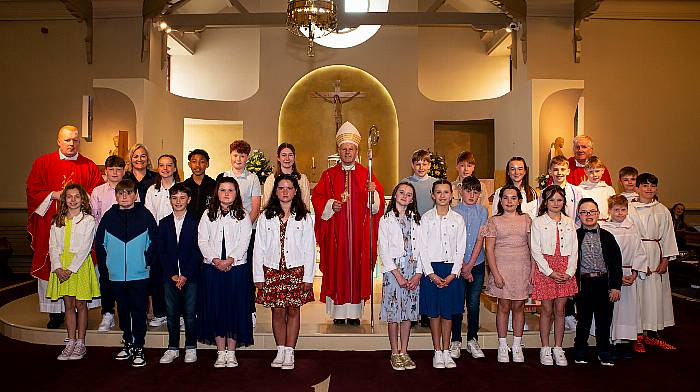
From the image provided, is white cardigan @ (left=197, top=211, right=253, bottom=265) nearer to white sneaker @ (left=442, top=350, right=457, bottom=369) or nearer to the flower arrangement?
white sneaker @ (left=442, top=350, right=457, bottom=369)

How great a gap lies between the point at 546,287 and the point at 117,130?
25.0ft

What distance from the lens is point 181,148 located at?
11492 mm

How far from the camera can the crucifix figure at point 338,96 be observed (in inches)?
450

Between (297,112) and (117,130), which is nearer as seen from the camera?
(117,130)

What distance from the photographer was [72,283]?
178 inches

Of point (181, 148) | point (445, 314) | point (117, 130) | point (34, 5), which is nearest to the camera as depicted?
point (445, 314)

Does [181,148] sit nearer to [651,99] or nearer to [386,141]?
[386,141]

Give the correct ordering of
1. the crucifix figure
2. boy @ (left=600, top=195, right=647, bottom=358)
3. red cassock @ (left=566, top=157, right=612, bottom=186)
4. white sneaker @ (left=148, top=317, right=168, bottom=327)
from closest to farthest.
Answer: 1. boy @ (left=600, top=195, right=647, bottom=358)
2. white sneaker @ (left=148, top=317, right=168, bottom=327)
3. red cassock @ (left=566, top=157, right=612, bottom=186)
4. the crucifix figure

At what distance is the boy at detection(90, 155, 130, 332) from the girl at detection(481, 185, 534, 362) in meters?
2.99

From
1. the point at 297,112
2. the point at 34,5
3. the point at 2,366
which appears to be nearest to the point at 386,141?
the point at 297,112

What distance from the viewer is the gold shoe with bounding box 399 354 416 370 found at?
4281 millimetres

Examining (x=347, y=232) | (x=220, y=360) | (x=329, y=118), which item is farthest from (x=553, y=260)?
(x=329, y=118)

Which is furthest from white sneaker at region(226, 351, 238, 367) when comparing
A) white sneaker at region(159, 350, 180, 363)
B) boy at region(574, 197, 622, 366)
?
boy at region(574, 197, 622, 366)

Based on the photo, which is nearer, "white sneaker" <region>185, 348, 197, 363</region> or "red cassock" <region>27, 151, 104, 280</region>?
"white sneaker" <region>185, 348, 197, 363</region>
